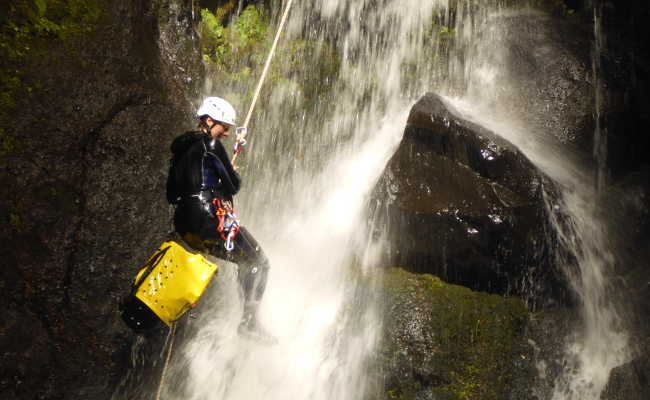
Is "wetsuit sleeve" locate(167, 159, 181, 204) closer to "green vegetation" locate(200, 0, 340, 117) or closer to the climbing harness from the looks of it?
the climbing harness

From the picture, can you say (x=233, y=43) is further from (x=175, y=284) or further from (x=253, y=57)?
(x=175, y=284)

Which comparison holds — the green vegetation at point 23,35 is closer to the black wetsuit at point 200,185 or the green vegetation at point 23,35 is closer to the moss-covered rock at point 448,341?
the black wetsuit at point 200,185

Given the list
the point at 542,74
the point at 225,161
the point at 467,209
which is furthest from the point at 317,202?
the point at 542,74

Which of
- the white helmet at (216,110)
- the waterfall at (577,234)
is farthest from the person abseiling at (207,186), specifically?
the waterfall at (577,234)

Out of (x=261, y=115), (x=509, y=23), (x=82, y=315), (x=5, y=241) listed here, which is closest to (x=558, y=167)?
(x=509, y=23)

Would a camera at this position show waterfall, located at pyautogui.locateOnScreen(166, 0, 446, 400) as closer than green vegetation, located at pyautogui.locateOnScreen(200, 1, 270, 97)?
Yes

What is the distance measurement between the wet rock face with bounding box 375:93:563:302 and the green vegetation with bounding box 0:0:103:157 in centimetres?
435

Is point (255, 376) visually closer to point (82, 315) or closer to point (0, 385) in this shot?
point (82, 315)

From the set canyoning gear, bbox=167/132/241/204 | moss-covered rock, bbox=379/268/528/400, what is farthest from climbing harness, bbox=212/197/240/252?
moss-covered rock, bbox=379/268/528/400

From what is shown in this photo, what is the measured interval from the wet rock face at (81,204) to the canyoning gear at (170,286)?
1.05m

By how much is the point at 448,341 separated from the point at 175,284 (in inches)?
122

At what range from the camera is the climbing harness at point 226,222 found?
4184mm

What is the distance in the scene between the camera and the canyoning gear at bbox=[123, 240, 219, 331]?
404 cm

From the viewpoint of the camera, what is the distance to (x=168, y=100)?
5773 millimetres
